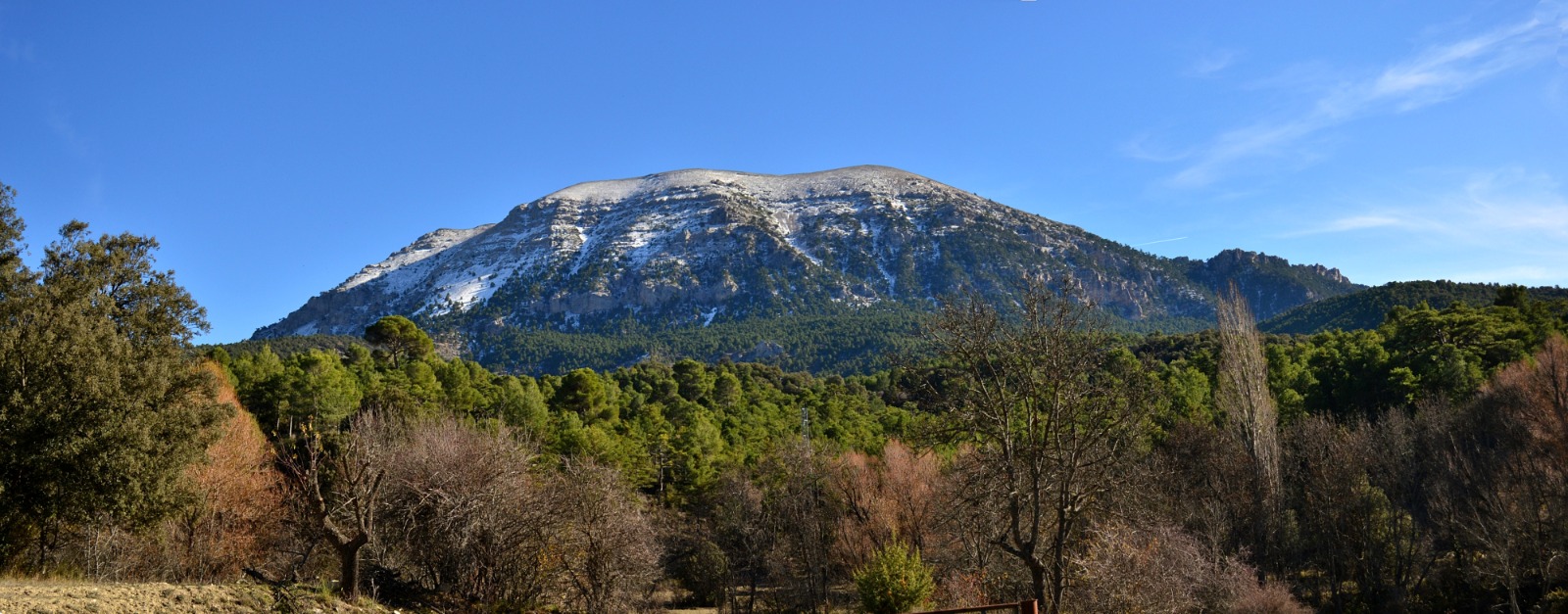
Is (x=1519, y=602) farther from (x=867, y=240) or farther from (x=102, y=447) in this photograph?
(x=867, y=240)

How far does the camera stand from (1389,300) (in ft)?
252

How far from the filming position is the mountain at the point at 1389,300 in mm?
72262

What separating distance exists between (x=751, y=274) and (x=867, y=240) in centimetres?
2675

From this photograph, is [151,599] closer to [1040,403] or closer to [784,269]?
[1040,403]

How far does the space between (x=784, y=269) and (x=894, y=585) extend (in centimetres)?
12504

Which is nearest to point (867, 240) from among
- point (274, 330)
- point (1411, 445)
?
point (274, 330)

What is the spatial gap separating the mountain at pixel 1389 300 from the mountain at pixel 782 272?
93.3 feet

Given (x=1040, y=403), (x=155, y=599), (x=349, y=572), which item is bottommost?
(x=349, y=572)

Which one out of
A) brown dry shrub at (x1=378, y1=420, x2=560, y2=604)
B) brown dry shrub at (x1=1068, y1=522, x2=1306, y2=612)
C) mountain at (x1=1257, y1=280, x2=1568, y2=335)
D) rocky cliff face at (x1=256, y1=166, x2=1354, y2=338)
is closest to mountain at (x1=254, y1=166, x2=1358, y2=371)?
rocky cliff face at (x1=256, y1=166, x2=1354, y2=338)

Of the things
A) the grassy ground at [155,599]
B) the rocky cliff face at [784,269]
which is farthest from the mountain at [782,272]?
the grassy ground at [155,599]

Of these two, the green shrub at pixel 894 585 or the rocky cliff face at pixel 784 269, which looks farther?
the rocky cliff face at pixel 784 269

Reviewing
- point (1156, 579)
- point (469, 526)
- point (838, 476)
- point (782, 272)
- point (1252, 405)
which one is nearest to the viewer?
point (1156, 579)

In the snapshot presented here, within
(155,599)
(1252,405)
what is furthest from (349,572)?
(1252,405)

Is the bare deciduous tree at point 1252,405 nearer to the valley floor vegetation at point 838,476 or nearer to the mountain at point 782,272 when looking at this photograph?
the valley floor vegetation at point 838,476
